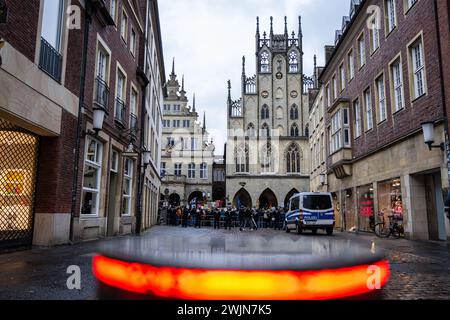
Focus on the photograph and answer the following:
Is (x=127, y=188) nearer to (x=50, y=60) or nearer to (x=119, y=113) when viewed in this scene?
(x=119, y=113)

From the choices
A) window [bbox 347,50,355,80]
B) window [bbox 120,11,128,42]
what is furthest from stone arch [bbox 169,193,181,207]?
window [bbox 120,11,128,42]

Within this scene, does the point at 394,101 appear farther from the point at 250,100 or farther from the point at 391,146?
the point at 250,100

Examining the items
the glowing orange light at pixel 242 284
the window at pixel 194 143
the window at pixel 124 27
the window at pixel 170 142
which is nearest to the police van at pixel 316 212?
the window at pixel 124 27

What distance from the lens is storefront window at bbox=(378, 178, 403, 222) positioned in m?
16.3

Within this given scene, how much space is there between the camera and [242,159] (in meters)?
54.8

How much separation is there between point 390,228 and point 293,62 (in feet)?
151

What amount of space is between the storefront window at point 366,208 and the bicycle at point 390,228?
139 centimetres

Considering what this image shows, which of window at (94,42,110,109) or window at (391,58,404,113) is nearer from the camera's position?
window at (94,42,110,109)

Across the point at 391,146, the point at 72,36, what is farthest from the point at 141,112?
the point at 391,146

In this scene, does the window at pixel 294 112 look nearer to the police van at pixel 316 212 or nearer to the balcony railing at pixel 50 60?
the police van at pixel 316 212

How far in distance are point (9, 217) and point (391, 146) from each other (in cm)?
1528

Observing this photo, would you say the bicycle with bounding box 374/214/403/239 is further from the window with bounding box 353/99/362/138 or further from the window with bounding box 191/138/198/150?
the window with bounding box 191/138/198/150

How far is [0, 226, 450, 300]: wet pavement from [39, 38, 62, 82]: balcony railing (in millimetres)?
4624

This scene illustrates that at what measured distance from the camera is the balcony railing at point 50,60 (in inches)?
369
